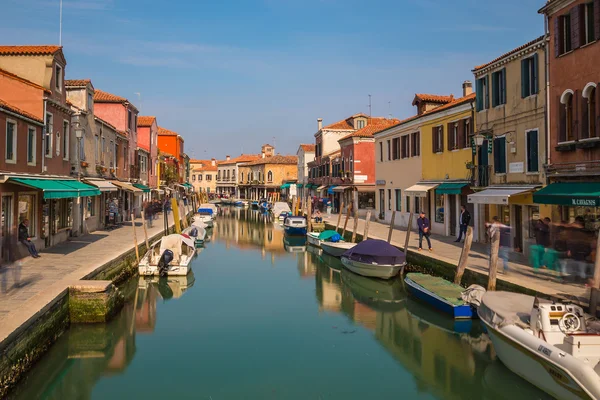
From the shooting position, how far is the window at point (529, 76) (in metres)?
15.0

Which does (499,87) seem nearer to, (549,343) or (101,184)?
(549,343)

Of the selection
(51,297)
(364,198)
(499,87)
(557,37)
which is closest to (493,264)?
(557,37)

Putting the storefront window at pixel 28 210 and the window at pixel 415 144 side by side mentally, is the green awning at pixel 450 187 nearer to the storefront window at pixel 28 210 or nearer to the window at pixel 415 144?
the window at pixel 415 144

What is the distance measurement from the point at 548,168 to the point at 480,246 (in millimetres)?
4343

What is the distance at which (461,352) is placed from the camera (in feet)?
32.8

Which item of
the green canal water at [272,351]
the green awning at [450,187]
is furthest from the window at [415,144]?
the green canal water at [272,351]

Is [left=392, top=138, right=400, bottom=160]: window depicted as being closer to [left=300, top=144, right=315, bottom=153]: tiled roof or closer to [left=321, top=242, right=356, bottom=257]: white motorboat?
[left=321, top=242, right=356, bottom=257]: white motorboat

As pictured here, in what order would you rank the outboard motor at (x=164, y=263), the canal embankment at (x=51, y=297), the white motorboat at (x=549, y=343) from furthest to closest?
1. the outboard motor at (x=164, y=263)
2. the canal embankment at (x=51, y=297)
3. the white motorboat at (x=549, y=343)

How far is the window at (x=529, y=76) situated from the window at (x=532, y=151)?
4.14 ft

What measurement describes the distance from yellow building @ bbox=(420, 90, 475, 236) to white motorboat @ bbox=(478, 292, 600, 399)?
434 inches

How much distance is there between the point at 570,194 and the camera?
12172 mm

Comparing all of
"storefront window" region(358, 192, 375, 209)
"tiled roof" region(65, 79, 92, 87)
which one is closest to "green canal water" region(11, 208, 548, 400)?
"tiled roof" region(65, 79, 92, 87)

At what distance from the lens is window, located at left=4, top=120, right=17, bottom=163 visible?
43.6 ft

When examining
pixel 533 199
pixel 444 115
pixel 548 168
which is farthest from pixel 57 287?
pixel 444 115
